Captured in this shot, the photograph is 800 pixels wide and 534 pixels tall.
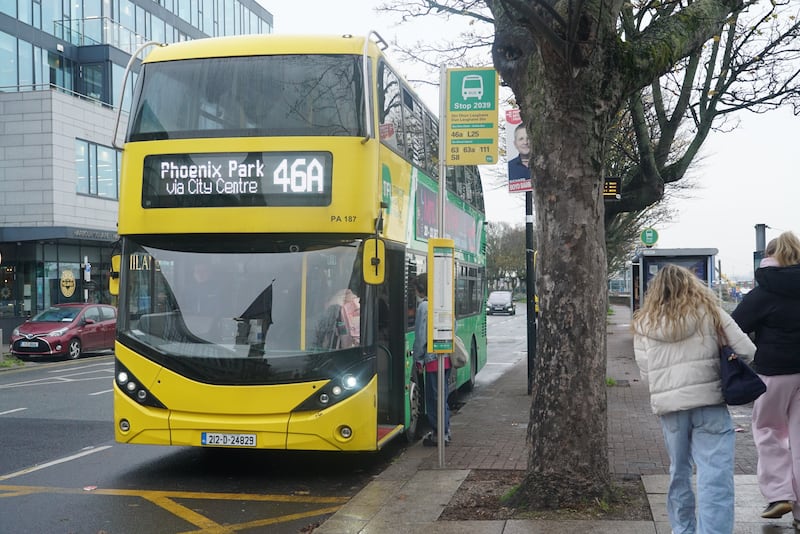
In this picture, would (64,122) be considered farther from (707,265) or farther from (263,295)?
(263,295)

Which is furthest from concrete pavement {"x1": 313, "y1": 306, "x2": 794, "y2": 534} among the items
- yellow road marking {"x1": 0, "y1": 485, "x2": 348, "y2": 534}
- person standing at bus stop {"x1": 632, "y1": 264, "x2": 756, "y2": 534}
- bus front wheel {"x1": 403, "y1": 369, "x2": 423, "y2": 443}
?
person standing at bus stop {"x1": 632, "y1": 264, "x2": 756, "y2": 534}

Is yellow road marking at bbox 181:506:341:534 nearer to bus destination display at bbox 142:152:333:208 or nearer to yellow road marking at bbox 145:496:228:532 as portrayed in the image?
yellow road marking at bbox 145:496:228:532

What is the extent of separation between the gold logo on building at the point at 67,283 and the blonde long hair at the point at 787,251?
32531 millimetres

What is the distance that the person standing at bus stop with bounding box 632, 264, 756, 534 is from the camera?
200 inches

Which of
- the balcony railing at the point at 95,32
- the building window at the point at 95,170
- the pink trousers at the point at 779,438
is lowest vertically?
the pink trousers at the point at 779,438

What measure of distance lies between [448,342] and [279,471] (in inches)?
91.8

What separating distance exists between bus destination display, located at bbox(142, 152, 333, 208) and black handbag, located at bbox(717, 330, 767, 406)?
4154 millimetres

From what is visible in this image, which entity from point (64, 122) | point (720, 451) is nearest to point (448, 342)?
point (720, 451)

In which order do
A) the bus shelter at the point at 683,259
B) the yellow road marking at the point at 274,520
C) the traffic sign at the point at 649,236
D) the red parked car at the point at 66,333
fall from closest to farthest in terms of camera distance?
the yellow road marking at the point at 274,520 < the bus shelter at the point at 683,259 < the red parked car at the point at 66,333 < the traffic sign at the point at 649,236

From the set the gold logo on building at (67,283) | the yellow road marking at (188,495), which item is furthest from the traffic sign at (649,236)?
the gold logo on building at (67,283)

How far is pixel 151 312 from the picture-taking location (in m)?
8.37

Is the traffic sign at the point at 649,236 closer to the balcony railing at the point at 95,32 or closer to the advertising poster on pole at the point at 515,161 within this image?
the advertising poster on pole at the point at 515,161

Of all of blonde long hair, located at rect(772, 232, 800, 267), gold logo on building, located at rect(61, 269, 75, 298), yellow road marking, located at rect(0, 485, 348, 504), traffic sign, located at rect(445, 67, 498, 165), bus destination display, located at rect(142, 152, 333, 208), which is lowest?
yellow road marking, located at rect(0, 485, 348, 504)

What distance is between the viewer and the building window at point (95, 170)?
3503 centimetres
